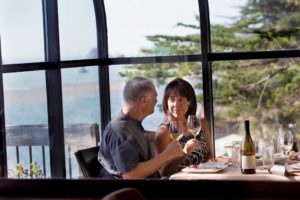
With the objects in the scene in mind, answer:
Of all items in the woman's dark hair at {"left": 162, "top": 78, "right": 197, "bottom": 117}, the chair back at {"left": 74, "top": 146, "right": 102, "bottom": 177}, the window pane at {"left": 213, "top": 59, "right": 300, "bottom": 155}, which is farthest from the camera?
the window pane at {"left": 213, "top": 59, "right": 300, "bottom": 155}

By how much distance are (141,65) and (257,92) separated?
106cm

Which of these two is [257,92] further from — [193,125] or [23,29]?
[23,29]

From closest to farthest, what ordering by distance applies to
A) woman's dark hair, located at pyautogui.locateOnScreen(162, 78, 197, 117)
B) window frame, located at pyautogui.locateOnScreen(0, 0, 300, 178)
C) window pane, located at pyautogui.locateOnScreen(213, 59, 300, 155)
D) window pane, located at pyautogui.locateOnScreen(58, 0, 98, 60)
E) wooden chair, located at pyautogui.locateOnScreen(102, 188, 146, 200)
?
wooden chair, located at pyautogui.locateOnScreen(102, 188, 146, 200), woman's dark hair, located at pyautogui.locateOnScreen(162, 78, 197, 117), window frame, located at pyautogui.locateOnScreen(0, 0, 300, 178), window pane, located at pyautogui.locateOnScreen(58, 0, 98, 60), window pane, located at pyautogui.locateOnScreen(213, 59, 300, 155)

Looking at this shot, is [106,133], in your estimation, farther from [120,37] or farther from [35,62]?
[120,37]

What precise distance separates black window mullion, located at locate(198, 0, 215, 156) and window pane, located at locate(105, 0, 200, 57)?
46 mm

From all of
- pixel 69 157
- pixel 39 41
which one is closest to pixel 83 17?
pixel 39 41

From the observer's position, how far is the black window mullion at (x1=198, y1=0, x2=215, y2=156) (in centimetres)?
437

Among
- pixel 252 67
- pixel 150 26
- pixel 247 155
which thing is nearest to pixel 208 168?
pixel 247 155

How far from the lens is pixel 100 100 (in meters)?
4.34

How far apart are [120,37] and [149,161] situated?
210 cm

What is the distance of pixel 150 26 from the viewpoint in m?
4.59

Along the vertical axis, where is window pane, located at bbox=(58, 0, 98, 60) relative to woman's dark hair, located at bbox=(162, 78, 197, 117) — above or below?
above


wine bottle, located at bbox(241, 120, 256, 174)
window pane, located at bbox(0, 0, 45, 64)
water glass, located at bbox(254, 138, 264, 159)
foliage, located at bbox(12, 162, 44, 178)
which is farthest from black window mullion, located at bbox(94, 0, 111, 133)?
wine bottle, located at bbox(241, 120, 256, 174)

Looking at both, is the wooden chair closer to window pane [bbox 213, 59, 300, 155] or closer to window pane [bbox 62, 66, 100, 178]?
window pane [bbox 62, 66, 100, 178]
